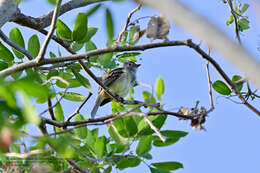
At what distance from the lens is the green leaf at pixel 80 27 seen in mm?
3729

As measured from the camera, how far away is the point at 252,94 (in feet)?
14.2

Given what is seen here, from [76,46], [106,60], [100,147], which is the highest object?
[76,46]

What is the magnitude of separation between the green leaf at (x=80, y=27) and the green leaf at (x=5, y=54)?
799 mm

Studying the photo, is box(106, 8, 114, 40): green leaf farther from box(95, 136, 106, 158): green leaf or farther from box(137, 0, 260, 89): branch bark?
box(95, 136, 106, 158): green leaf

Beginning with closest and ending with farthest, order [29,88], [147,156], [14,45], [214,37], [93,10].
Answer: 1. [214,37]
2. [29,88]
3. [93,10]
4. [147,156]
5. [14,45]

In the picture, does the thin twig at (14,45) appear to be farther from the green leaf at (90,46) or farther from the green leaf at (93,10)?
the green leaf at (93,10)

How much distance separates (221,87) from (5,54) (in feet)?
7.61

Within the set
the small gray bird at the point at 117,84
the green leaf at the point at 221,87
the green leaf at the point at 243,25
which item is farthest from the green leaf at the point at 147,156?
the small gray bird at the point at 117,84

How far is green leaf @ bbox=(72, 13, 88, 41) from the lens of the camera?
3729mm

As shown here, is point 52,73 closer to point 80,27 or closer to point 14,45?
point 14,45

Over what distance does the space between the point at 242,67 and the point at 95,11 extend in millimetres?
1394

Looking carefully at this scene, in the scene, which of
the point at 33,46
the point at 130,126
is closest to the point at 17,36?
the point at 33,46

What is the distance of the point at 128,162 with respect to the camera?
11.1 feet

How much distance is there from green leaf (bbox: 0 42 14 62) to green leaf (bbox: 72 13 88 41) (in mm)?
799
